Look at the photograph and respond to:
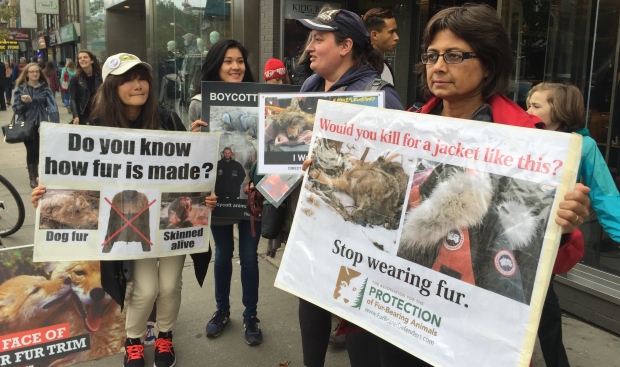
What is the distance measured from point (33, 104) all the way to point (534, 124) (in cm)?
797

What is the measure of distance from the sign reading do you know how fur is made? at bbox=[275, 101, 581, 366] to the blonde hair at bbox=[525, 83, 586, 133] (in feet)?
5.10

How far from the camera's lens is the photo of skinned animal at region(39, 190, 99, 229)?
2539mm

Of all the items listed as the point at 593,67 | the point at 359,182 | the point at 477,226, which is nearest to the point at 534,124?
the point at 477,226

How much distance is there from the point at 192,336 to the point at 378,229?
7.41 feet

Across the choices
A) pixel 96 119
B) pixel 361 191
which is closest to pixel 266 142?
pixel 361 191

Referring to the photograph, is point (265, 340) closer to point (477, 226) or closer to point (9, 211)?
point (477, 226)

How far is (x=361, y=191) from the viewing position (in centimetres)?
187

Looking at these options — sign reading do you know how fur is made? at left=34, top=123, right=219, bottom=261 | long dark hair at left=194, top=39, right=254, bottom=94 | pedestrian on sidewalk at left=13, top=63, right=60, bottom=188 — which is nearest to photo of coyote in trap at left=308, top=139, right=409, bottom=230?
sign reading do you know how fur is made? at left=34, top=123, right=219, bottom=261

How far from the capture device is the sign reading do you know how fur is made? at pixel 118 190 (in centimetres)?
254

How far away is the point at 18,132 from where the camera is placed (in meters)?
7.41

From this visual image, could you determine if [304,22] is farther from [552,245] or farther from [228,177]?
[552,245]

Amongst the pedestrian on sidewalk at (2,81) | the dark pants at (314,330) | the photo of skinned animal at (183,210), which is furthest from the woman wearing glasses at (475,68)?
the pedestrian on sidewalk at (2,81)

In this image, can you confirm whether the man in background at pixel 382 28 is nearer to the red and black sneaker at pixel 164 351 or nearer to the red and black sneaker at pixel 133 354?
the red and black sneaker at pixel 164 351

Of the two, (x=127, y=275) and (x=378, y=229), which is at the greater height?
(x=378, y=229)
